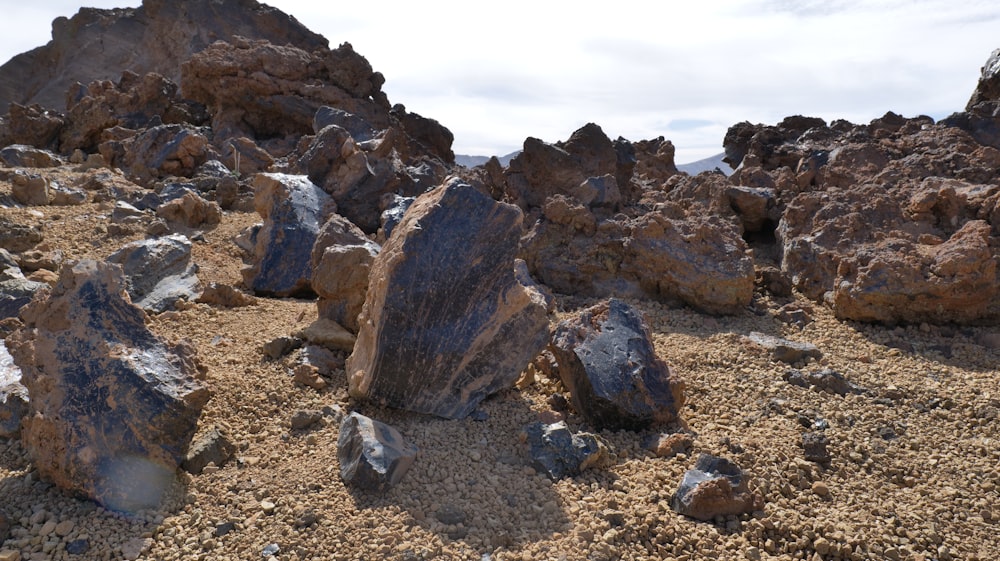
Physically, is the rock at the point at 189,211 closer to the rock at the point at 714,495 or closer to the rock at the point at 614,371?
the rock at the point at 614,371

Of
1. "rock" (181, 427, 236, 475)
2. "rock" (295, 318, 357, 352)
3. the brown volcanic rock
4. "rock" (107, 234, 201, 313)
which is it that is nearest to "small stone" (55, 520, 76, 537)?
"rock" (181, 427, 236, 475)

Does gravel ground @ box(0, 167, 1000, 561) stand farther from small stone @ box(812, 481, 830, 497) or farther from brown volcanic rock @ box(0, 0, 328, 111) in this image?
brown volcanic rock @ box(0, 0, 328, 111)

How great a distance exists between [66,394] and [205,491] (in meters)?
0.80

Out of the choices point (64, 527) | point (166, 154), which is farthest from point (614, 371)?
point (166, 154)

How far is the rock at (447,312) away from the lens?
3.74m

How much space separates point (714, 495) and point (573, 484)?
0.67 meters

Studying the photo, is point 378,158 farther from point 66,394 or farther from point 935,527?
point 935,527

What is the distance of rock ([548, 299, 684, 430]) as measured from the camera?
3.92 meters

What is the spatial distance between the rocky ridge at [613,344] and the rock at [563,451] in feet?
0.05

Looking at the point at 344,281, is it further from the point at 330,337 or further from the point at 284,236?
the point at 284,236

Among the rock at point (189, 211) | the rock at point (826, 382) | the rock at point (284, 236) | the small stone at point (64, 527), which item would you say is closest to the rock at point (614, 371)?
the rock at point (826, 382)

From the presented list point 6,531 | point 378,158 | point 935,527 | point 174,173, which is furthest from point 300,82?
point 935,527

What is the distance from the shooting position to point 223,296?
17.9 feet

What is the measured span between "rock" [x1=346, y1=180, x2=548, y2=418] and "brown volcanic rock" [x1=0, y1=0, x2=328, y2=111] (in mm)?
21871
